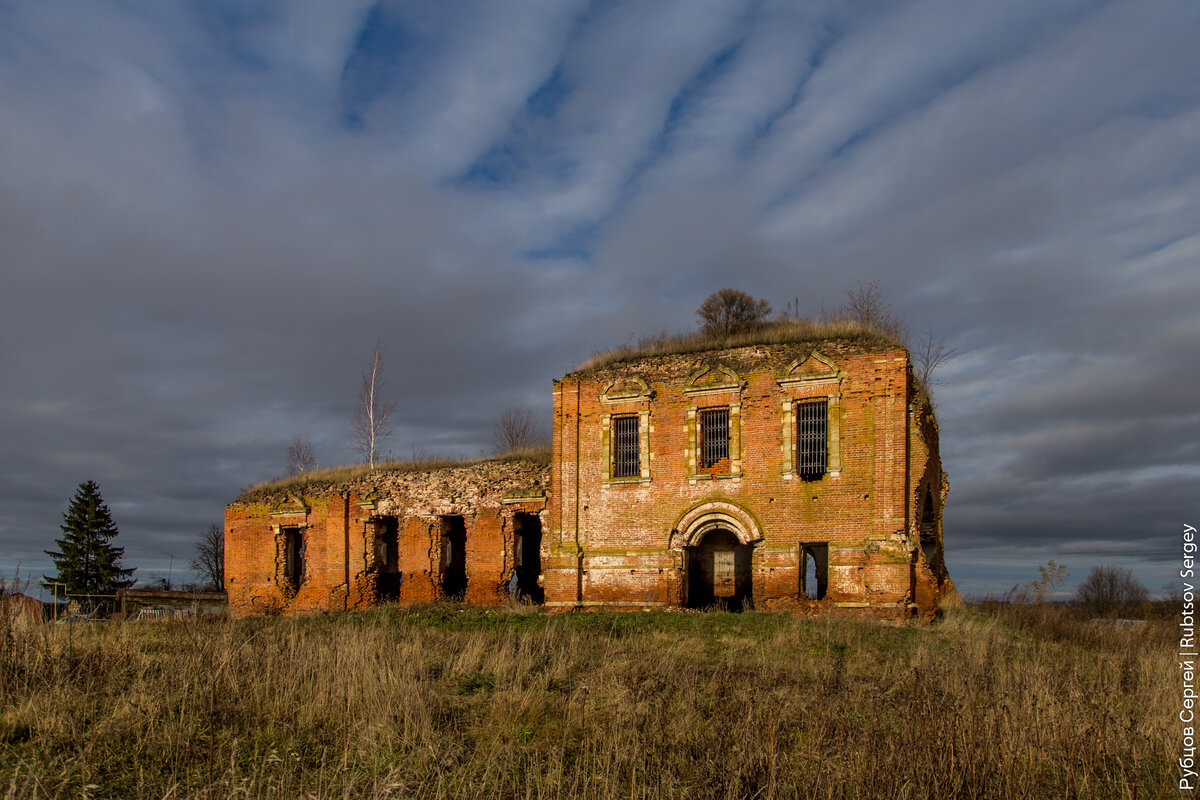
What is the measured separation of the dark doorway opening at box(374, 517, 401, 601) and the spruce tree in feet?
59.2

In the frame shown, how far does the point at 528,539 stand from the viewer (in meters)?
26.6

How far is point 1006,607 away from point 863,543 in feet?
19.1

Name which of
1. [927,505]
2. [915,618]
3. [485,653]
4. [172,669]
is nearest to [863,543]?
[915,618]

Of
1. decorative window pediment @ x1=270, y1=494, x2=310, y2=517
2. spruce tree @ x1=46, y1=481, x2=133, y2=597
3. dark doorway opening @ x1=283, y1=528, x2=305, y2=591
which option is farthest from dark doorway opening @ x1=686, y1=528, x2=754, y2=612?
spruce tree @ x1=46, y1=481, x2=133, y2=597

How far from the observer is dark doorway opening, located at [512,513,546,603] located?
2434 cm

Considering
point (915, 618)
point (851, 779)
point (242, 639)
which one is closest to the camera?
point (851, 779)

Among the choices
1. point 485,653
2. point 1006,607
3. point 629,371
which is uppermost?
point 629,371

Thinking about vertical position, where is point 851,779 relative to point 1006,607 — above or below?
above

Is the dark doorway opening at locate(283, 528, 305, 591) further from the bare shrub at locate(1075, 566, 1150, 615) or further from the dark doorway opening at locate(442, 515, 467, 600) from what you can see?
the bare shrub at locate(1075, 566, 1150, 615)

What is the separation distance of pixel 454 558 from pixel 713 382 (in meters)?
10.9

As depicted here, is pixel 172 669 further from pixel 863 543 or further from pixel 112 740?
pixel 863 543

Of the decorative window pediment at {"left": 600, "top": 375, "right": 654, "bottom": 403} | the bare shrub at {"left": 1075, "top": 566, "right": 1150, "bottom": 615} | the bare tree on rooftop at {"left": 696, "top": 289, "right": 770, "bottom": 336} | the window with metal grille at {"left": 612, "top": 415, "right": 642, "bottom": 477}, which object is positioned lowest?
the bare shrub at {"left": 1075, "top": 566, "right": 1150, "bottom": 615}

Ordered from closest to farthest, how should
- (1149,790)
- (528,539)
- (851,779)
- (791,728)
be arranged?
(851,779) → (1149,790) → (791,728) → (528,539)

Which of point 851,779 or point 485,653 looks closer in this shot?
point 851,779
